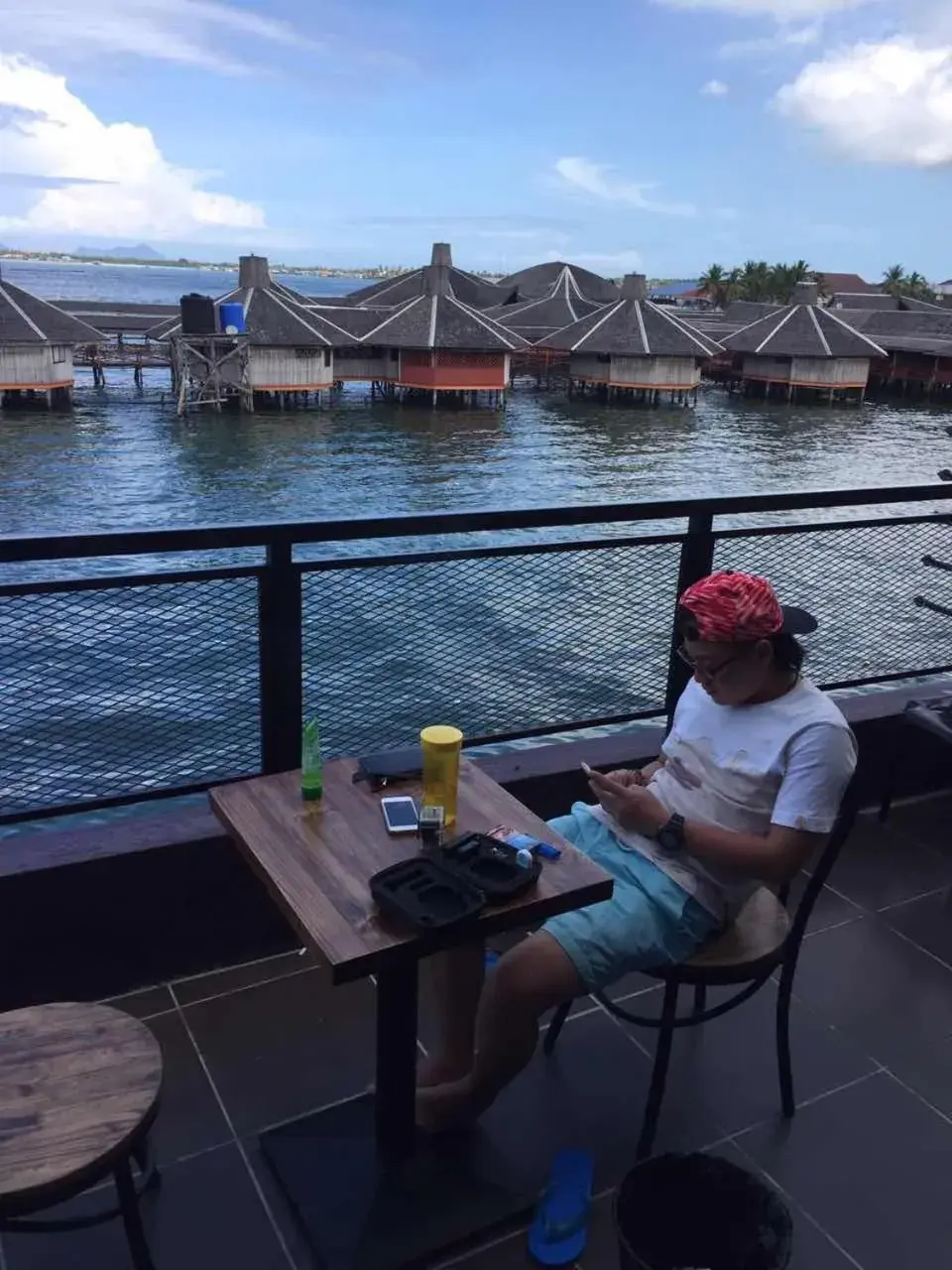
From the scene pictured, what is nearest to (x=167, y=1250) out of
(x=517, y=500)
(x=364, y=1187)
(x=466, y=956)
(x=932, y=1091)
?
(x=364, y=1187)

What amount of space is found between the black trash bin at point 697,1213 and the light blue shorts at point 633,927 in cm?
34

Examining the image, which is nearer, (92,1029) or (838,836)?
(92,1029)

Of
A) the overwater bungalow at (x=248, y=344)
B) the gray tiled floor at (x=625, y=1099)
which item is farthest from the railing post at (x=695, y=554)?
the overwater bungalow at (x=248, y=344)

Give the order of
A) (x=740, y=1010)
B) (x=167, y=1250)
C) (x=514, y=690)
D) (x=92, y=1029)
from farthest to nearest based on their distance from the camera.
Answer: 1. (x=514, y=690)
2. (x=740, y=1010)
3. (x=167, y=1250)
4. (x=92, y=1029)

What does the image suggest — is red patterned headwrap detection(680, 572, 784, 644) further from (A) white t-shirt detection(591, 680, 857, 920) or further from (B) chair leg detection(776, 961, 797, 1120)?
(B) chair leg detection(776, 961, 797, 1120)

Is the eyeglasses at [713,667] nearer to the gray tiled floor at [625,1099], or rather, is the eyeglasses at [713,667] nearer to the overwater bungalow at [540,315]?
the gray tiled floor at [625,1099]

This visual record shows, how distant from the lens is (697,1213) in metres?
1.78

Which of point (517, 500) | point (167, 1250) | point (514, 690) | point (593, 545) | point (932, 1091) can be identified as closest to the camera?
point (167, 1250)

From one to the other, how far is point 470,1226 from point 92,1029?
0.79 meters

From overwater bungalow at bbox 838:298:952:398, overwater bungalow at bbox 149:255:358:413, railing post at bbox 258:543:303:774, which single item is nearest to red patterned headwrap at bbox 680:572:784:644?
railing post at bbox 258:543:303:774

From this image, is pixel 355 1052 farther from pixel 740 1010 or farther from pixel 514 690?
pixel 514 690

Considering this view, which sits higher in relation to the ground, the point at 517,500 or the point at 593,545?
the point at 593,545

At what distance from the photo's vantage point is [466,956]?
1934 millimetres

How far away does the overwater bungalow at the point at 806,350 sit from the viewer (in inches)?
2039
